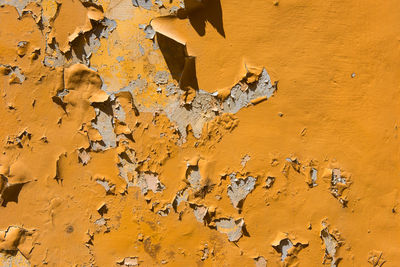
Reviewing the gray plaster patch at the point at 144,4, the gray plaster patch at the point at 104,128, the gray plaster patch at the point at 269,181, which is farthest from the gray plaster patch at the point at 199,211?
the gray plaster patch at the point at 144,4

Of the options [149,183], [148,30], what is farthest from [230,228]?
[148,30]

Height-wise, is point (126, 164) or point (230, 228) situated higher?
point (126, 164)

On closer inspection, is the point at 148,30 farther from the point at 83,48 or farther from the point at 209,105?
the point at 209,105

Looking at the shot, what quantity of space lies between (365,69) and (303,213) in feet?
1.84

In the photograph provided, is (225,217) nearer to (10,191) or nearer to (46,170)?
(46,170)

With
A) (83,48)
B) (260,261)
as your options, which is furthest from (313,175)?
(83,48)

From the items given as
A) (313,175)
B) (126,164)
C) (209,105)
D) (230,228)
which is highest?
(209,105)

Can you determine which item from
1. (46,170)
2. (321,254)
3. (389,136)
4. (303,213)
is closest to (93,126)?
(46,170)

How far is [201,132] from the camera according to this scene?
3.41ft

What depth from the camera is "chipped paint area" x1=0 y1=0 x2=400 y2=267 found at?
101 cm

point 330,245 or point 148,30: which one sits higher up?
point 148,30

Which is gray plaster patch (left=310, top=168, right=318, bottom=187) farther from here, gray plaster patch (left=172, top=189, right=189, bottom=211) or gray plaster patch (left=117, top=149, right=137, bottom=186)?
gray plaster patch (left=117, top=149, right=137, bottom=186)

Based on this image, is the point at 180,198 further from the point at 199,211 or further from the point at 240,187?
the point at 240,187

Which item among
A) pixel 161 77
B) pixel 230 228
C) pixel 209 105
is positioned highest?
pixel 161 77
